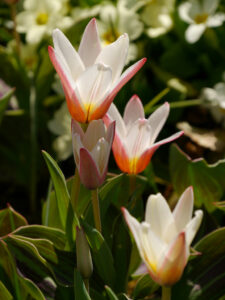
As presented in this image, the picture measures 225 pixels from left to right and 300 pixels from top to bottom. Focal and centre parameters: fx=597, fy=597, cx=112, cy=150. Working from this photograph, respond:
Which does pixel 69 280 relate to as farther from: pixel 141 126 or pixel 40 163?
pixel 40 163

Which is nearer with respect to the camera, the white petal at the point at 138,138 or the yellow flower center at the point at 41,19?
the white petal at the point at 138,138

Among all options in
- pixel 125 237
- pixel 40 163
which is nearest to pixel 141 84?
pixel 40 163

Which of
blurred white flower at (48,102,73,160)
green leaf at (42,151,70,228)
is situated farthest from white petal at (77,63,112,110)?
blurred white flower at (48,102,73,160)

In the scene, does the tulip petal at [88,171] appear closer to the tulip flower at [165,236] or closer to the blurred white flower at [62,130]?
the tulip flower at [165,236]

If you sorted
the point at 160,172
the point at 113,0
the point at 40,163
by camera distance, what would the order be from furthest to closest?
the point at 113,0, the point at 40,163, the point at 160,172

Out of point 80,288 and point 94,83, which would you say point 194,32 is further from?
point 80,288

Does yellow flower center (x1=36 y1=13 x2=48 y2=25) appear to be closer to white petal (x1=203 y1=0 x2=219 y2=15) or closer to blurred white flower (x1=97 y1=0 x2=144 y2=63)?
blurred white flower (x1=97 y1=0 x2=144 y2=63)

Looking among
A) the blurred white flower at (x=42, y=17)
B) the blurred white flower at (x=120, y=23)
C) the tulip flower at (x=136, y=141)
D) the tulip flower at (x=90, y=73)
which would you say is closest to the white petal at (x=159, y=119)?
the tulip flower at (x=136, y=141)
